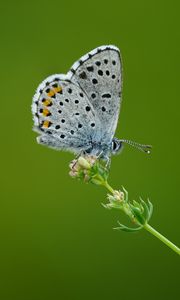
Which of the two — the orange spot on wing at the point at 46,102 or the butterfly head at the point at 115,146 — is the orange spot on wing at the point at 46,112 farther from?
the butterfly head at the point at 115,146

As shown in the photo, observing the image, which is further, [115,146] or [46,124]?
[115,146]

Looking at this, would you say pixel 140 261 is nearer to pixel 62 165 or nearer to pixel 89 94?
pixel 62 165

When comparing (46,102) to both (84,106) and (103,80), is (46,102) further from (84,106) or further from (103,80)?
(103,80)

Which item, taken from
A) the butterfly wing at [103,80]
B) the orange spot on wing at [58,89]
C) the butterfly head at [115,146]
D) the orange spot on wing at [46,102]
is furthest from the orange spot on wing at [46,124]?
the butterfly head at [115,146]

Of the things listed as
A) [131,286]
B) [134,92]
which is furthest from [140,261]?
[134,92]

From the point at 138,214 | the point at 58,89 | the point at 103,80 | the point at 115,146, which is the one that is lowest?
the point at 138,214

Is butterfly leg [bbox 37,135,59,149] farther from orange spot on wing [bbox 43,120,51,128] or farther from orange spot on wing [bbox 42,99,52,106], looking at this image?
orange spot on wing [bbox 42,99,52,106]

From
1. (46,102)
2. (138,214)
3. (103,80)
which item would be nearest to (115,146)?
(103,80)

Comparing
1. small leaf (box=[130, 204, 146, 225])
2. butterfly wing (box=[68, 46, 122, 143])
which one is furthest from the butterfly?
small leaf (box=[130, 204, 146, 225])
